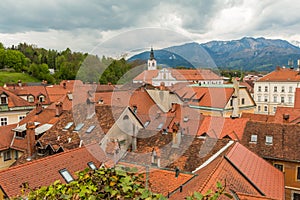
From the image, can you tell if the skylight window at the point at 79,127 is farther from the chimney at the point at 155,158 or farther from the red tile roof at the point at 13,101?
the red tile roof at the point at 13,101

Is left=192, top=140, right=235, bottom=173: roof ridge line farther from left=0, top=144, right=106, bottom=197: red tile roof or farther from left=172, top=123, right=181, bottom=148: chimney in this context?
left=0, top=144, right=106, bottom=197: red tile roof

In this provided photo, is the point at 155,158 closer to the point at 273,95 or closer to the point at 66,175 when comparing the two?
the point at 66,175

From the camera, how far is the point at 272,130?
17.6 metres

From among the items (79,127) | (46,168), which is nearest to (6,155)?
(79,127)

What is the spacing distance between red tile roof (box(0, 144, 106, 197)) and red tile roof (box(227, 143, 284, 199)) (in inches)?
257

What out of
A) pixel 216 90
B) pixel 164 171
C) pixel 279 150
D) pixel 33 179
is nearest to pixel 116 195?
pixel 164 171

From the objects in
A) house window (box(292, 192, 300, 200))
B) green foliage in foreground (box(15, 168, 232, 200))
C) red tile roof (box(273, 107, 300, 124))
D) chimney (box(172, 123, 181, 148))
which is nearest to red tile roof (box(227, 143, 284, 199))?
chimney (box(172, 123, 181, 148))

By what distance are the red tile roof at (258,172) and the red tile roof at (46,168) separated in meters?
6.52

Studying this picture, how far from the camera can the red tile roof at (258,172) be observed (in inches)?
398

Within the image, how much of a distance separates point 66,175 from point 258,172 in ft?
28.3

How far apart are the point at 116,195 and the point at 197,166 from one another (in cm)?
903

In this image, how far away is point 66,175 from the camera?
454 inches

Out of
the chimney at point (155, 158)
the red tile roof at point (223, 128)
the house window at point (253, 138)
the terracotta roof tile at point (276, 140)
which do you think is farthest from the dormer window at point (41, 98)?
Result: the house window at point (253, 138)

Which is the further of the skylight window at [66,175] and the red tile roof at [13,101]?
the red tile roof at [13,101]
